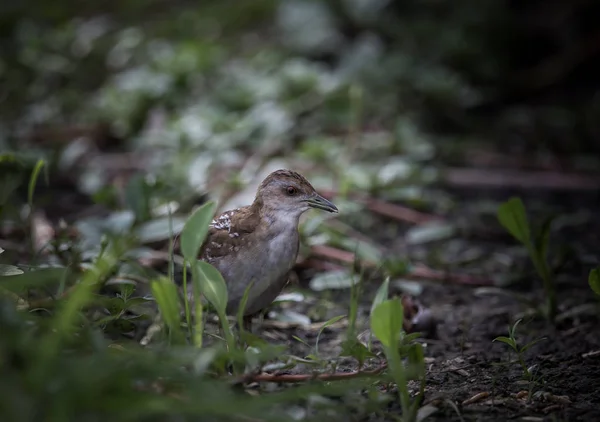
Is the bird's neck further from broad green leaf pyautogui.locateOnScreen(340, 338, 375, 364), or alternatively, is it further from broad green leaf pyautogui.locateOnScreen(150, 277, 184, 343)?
broad green leaf pyautogui.locateOnScreen(150, 277, 184, 343)

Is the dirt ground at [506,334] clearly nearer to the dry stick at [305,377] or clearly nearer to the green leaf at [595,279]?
the dry stick at [305,377]

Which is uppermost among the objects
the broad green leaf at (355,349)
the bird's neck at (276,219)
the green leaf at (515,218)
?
the bird's neck at (276,219)

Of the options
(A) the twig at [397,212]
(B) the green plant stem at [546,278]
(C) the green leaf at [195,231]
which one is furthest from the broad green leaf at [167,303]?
(A) the twig at [397,212]

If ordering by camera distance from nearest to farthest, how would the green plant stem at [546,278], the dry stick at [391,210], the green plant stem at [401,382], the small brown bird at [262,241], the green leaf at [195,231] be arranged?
1. the green plant stem at [401,382]
2. the green leaf at [195,231]
3. the small brown bird at [262,241]
4. the green plant stem at [546,278]
5. the dry stick at [391,210]

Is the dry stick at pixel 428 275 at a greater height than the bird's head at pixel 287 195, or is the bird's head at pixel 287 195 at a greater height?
the bird's head at pixel 287 195

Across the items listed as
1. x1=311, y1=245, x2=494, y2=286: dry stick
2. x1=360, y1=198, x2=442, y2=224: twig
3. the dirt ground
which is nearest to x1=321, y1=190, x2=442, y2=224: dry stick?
x1=360, y1=198, x2=442, y2=224: twig

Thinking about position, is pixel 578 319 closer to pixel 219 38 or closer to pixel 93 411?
pixel 93 411

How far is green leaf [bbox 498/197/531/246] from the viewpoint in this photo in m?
3.64

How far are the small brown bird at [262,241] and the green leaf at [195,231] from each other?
469mm

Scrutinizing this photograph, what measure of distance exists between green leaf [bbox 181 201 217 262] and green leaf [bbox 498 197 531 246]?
148cm

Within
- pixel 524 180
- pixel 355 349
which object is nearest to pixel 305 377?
pixel 355 349

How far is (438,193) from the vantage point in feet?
19.7

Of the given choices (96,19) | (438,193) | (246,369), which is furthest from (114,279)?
(96,19)

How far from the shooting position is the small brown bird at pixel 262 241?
133 inches
